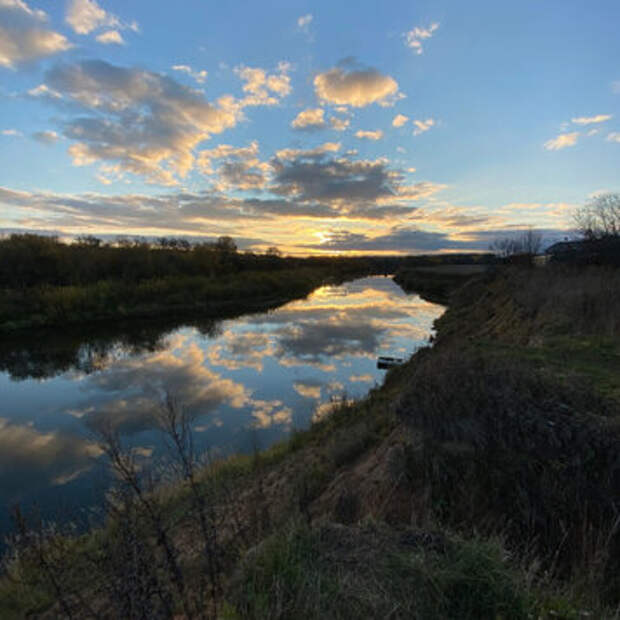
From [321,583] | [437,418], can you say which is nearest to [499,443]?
[437,418]

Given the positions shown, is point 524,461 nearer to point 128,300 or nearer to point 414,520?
point 414,520

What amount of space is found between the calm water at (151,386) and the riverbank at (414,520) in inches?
97.1

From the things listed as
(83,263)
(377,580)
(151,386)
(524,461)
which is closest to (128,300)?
(83,263)

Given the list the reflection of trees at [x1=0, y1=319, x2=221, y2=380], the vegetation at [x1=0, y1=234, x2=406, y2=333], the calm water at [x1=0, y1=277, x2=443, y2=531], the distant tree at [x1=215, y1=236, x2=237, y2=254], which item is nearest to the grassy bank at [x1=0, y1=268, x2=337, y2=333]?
the vegetation at [x1=0, y1=234, x2=406, y2=333]

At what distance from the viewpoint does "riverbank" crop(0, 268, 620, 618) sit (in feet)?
6.97

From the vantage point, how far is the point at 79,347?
21109 mm

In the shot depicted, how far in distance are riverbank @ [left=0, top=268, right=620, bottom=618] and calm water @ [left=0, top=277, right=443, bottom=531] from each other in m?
2.47

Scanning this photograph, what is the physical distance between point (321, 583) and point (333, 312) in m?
33.4

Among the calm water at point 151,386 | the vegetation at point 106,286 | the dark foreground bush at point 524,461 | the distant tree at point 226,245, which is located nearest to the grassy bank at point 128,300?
the vegetation at point 106,286

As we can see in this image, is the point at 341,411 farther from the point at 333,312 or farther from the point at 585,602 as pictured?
the point at 333,312

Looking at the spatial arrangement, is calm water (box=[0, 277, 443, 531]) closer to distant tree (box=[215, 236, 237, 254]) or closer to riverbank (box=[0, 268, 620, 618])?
riverbank (box=[0, 268, 620, 618])

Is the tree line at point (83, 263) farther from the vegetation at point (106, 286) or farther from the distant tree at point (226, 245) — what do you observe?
the distant tree at point (226, 245)

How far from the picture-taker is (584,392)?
14.2 ft

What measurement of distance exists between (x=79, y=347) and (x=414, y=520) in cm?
2374
